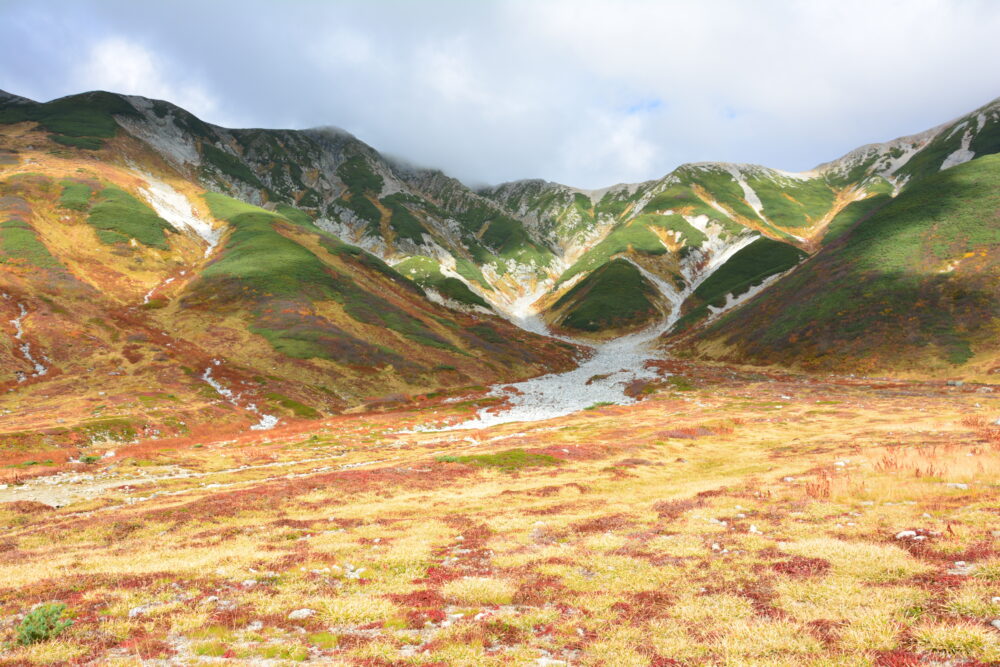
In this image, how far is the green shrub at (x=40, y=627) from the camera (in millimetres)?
9633

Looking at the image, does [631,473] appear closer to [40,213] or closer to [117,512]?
[117,512]

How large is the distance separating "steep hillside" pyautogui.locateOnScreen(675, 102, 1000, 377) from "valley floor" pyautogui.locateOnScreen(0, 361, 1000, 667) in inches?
2279

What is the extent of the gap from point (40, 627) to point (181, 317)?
104 meters

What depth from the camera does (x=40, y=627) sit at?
31.9 feet

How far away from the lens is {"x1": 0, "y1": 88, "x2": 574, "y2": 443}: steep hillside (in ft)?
209

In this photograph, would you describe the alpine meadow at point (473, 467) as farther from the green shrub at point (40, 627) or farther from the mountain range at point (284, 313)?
the mountain range at point (284, 313)

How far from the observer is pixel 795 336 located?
102812 millimetres

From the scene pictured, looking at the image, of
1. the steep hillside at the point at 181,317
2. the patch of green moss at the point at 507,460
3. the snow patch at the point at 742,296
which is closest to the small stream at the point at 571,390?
the steep hillside at the point at 181,317

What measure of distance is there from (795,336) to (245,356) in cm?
11672

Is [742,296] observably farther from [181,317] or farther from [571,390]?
[181,317]

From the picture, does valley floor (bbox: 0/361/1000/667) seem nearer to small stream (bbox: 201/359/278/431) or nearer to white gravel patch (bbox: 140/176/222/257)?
small stream (bbox: 201/359/278/431)

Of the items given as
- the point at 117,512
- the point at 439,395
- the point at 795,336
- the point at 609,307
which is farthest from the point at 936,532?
the point at 609,307

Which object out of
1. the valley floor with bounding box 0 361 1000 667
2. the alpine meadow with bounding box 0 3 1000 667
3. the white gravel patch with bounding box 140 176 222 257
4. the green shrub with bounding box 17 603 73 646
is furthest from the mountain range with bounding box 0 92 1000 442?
the green shrub with bounding box 17 603 73 646

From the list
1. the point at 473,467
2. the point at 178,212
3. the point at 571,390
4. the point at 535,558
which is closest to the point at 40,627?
the point at 535,558
